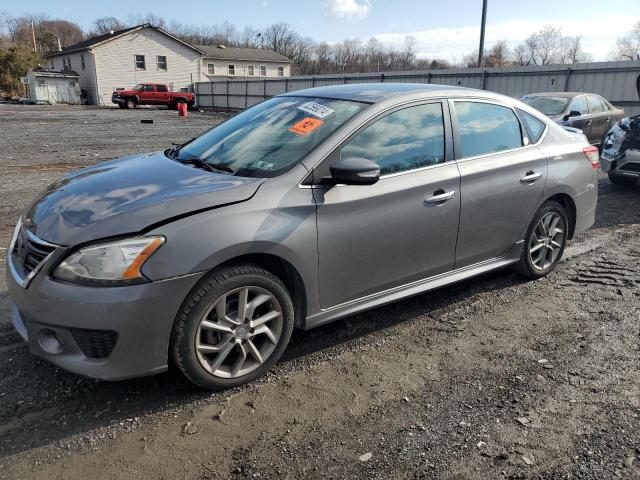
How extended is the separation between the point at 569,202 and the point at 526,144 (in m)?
0.84

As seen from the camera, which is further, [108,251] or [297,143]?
[297,143]

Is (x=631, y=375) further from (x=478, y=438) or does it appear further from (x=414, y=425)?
(x=414, y=425)

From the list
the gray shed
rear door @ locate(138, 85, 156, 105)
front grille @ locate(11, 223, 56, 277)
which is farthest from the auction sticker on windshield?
the gray shed

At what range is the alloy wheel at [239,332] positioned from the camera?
2.81 m

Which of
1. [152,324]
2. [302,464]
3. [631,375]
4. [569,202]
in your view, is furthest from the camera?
[569,202]

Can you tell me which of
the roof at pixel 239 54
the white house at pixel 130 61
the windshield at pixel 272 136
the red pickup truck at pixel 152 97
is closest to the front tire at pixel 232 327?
the windshield at pixel 272 136

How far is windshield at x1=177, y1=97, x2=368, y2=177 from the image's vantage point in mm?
3210

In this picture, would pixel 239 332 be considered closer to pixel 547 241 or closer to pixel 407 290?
pixel 407 290

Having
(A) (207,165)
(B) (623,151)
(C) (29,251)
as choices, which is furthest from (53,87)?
(C) (29,251)

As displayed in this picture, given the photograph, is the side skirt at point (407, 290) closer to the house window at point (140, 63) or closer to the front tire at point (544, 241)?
the front tire at point (544, 241)

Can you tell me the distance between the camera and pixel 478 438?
2.59m

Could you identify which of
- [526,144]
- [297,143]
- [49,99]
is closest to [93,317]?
[297,143]

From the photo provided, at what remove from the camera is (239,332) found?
2.90 meters

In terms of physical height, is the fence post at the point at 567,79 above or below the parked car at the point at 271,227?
above
